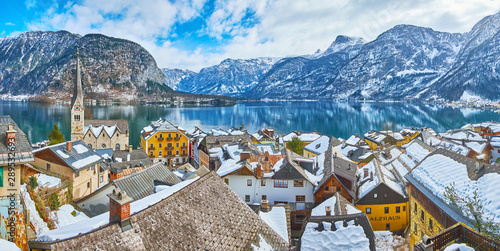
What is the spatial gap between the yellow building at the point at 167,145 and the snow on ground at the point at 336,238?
55.3 meters

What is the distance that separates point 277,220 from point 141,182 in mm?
11638

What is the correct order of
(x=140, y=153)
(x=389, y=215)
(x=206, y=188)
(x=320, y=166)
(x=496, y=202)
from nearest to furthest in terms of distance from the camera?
1. (x=206, y=188)
2. (x=496, y=202)
3. (x=389, y=215)
4. (x=320, y=166)
5. (x=140, y=153)

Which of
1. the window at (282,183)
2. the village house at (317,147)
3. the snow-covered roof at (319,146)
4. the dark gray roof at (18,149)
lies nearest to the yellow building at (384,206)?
the window at (282,183)

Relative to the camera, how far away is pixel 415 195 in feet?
105

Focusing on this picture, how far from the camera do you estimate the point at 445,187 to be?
967 inches

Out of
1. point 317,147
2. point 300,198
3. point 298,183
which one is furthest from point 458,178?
point 317,147

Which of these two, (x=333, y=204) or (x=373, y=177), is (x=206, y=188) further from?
(x=373, y=177)

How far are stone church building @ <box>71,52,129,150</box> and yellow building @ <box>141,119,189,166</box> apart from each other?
6911mm

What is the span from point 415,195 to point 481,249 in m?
17.8

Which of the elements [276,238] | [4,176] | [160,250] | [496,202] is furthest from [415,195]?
[4,176]

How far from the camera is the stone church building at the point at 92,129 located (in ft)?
232

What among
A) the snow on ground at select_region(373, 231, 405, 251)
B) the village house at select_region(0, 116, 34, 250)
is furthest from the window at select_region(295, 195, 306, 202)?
the village house at select_region(0, 116, 34, 250)

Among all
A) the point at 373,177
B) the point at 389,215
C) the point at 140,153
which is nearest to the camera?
the point at 389,215

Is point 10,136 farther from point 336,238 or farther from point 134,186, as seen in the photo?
point 336,238
